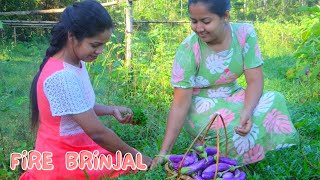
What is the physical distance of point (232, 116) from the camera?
2.42 metres

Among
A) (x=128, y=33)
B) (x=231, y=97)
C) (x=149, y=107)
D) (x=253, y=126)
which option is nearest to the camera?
(x=253, y=126)

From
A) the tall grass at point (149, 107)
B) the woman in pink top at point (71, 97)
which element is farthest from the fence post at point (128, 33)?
the woman in pink top at point (71, 97)

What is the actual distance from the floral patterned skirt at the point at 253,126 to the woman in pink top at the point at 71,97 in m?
0.45

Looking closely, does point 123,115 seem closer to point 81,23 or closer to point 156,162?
point 156,162

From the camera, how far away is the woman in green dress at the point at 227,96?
7.80 ft

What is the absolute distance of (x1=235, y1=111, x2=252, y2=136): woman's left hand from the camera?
226cm

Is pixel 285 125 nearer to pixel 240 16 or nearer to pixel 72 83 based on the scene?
pixel 72 83

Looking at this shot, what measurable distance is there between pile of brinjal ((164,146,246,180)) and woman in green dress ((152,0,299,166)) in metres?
0.33

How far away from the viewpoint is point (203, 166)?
194 cm

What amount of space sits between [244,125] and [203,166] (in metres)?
0.48

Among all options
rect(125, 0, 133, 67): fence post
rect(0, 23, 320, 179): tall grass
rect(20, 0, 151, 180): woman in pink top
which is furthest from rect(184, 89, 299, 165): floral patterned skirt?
rect(125, 0, 133, 67): fence post

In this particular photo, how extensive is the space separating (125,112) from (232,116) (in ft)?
2.12

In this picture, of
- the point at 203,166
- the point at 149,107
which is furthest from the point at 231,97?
the point at 149,107

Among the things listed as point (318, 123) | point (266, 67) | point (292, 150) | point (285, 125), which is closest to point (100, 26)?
point (285, 125)
